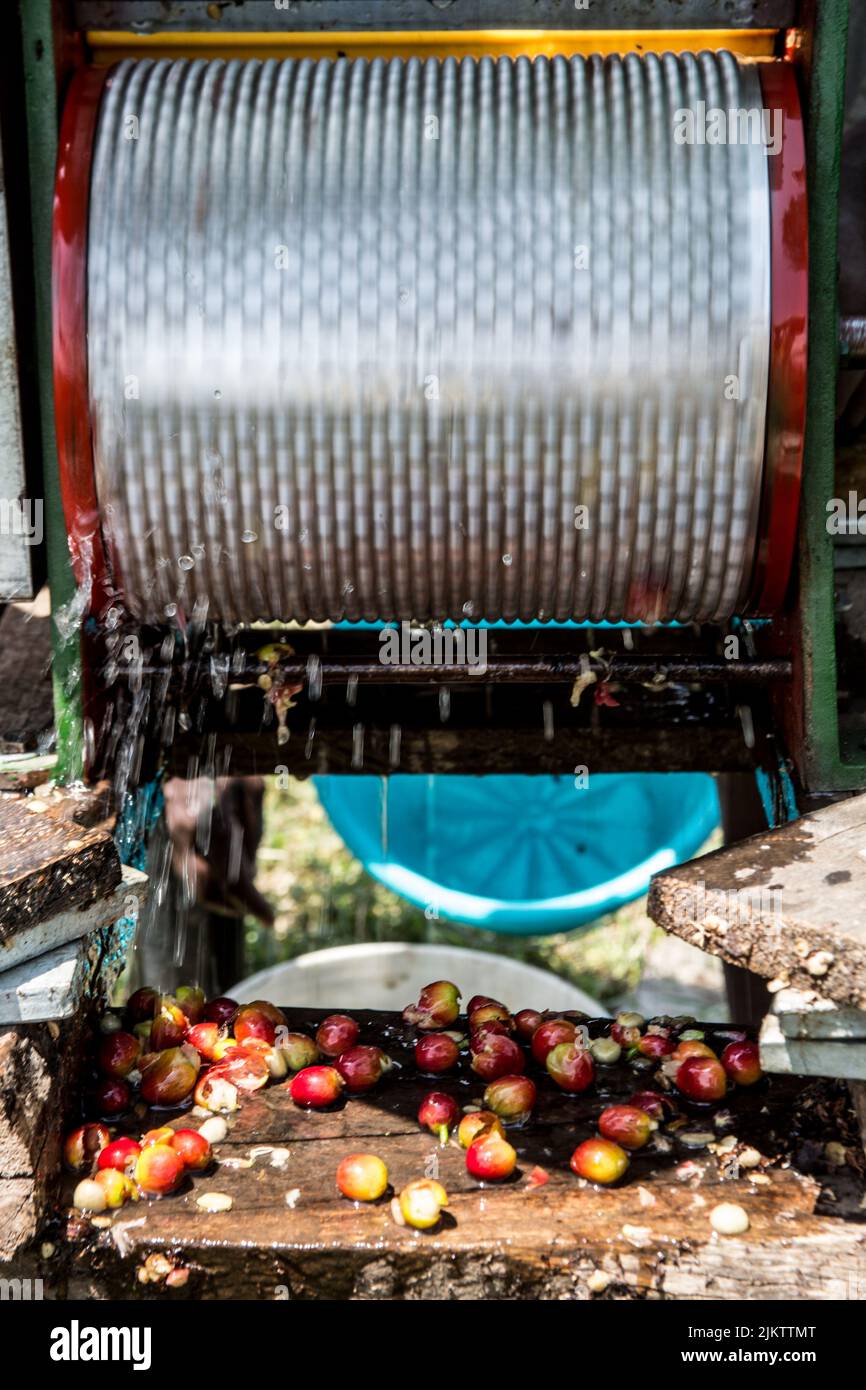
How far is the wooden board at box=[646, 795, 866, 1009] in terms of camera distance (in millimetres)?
2053

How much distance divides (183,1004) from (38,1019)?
482 mm

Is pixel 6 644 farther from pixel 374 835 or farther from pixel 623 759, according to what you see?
pixel 374 835

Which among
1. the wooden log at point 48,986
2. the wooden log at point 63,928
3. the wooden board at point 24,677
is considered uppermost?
the wooden board at point 24,677

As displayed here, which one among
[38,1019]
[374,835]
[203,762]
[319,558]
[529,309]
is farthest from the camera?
[374,835]

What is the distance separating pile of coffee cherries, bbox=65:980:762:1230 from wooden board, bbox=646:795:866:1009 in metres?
0.33

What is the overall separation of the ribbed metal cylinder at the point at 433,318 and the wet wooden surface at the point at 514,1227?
113 centimetres

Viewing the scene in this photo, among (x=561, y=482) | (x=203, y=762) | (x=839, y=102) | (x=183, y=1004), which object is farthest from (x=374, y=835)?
(x=839, y=102)

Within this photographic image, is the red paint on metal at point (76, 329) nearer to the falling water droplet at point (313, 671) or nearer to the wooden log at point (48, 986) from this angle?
the falling water droplet at point (313, 671)

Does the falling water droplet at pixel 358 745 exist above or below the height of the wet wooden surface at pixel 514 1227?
above

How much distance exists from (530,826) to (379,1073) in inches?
123

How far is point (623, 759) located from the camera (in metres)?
3.38

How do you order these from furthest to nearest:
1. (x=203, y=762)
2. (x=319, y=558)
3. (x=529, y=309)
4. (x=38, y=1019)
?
(x=203, y=762), (x=319, y=558), (x=529, y=309), (x=38, y=1019)

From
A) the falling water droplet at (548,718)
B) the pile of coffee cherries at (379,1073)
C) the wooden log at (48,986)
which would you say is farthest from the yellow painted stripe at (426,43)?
the pile of coffee cherries at (379,1073)

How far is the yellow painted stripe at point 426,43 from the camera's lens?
285 cm
